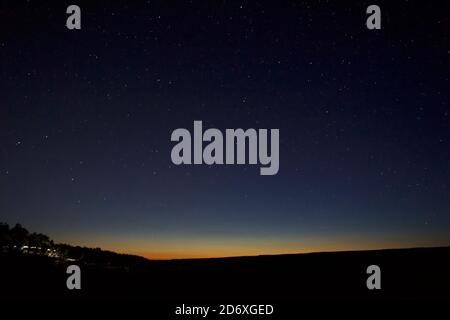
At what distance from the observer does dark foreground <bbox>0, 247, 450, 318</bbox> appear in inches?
302

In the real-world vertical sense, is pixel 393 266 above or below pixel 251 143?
below

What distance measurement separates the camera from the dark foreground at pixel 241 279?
766 cm

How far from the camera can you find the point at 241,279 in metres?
9.42

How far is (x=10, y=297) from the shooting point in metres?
7.54

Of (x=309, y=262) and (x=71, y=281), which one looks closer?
(x=71, y=281)
